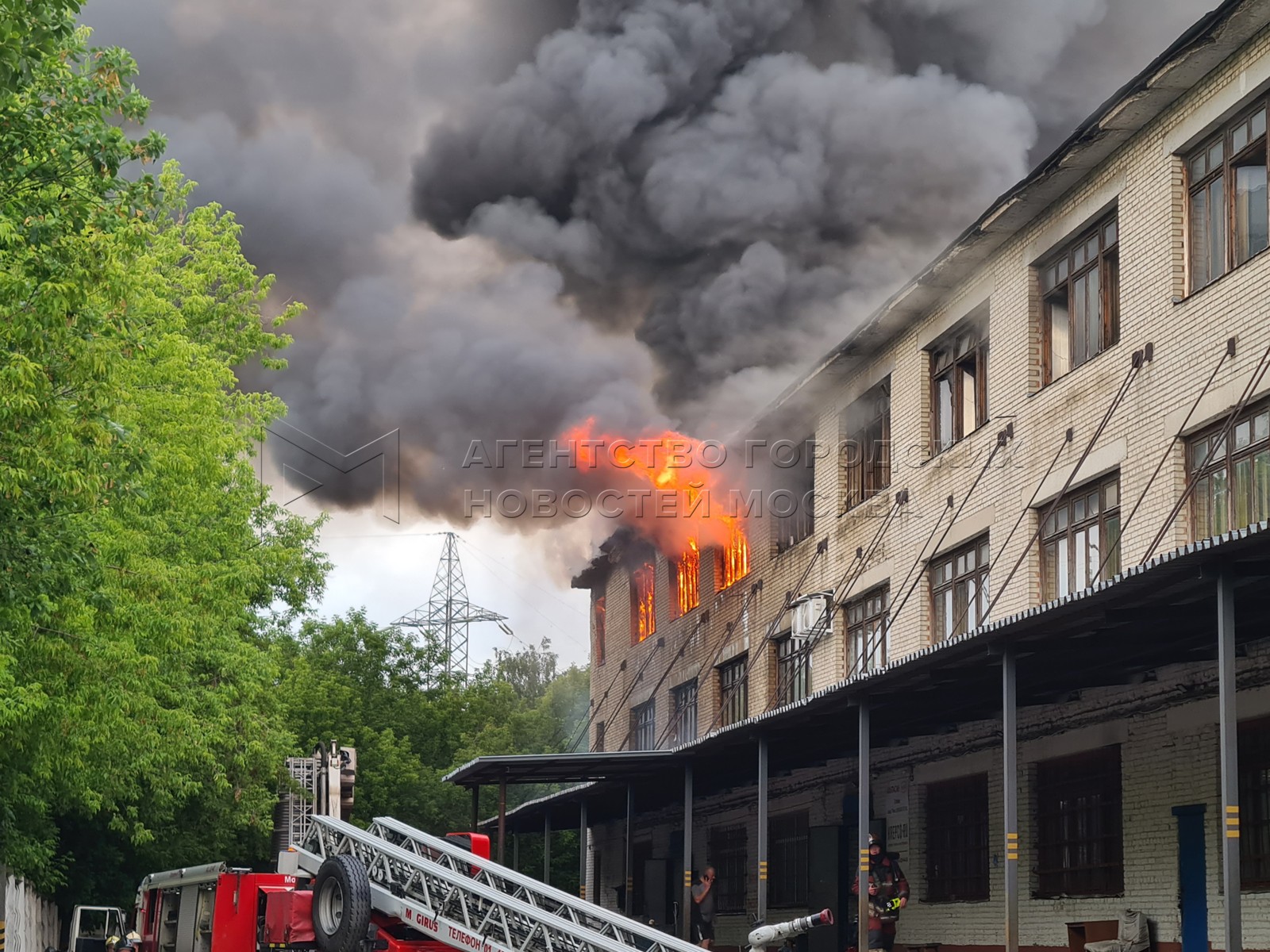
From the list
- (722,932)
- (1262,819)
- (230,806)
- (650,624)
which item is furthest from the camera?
(650,624)

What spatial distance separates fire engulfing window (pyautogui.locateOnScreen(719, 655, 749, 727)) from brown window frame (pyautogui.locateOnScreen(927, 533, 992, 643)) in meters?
8.70

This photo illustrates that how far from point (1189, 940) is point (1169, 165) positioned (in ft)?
27.3

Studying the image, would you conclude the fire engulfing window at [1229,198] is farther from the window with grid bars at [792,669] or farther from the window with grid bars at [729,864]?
the window with grid bars at [729,864]

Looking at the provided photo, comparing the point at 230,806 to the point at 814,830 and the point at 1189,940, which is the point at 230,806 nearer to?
the point at 814,830

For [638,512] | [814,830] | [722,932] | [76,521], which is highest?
[638,512]

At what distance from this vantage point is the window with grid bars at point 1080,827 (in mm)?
18094

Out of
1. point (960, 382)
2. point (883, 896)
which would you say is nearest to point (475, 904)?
point (883, 896)

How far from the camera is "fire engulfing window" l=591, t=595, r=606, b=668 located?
4709 cm

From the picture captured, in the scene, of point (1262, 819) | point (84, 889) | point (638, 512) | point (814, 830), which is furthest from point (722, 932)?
point (1262, 819)

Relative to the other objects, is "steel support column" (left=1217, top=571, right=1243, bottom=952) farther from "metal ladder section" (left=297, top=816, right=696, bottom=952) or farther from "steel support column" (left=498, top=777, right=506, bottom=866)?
"steel support column" (left=498, top=777, right=506, bottom=866)

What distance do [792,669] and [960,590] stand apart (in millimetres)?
7612

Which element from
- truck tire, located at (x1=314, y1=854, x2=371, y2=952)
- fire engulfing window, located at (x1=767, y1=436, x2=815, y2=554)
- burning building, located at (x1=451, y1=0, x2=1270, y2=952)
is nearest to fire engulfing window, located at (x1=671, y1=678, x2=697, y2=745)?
burning building, located at (x1=451, y1=0, x2=1270, y2=952)

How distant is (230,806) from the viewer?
3044 centimetres

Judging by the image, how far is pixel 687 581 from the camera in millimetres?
38000
